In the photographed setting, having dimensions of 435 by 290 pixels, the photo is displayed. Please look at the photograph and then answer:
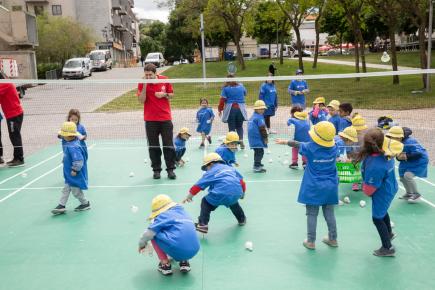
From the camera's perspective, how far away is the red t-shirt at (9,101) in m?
10.3

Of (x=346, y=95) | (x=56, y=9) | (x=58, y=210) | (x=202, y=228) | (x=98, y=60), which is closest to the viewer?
(x=202, y=228)

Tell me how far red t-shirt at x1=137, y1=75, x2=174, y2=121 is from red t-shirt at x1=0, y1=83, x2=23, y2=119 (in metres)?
3.45

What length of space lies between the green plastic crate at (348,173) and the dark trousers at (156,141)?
3.27 m

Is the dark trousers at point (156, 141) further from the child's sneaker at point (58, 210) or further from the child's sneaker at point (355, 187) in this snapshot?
the child's sneaker at point (355, 187)

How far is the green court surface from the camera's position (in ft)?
16.3

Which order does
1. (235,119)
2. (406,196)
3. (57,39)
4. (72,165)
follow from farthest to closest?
(57,39), (235,119), (406,196), (72,165)

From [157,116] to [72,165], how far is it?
2312 mm

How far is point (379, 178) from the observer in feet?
17.1

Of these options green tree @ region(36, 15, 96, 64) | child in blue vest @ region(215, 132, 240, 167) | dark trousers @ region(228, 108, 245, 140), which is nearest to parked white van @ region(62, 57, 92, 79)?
green tree @ region(36, 15, 96, 64)

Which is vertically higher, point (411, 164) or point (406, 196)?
point (411, 164)

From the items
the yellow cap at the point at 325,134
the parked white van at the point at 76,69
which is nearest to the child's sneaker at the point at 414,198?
the yellow cap at the point at 325,134

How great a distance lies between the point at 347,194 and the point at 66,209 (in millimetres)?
4661

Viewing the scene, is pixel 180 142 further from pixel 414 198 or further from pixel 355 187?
pixel 414 198

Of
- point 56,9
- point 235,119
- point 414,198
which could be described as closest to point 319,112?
point 235,119
